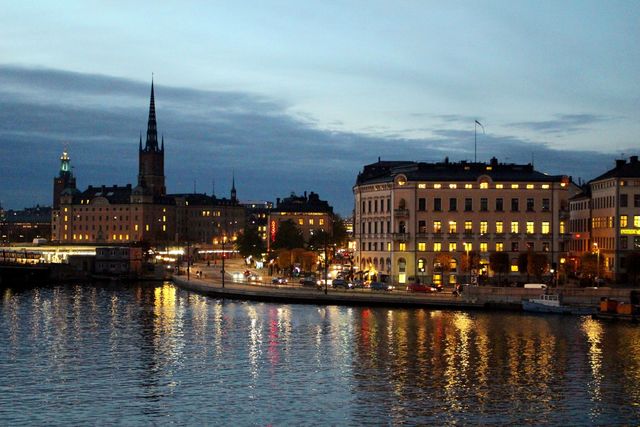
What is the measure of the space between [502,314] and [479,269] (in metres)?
21.6

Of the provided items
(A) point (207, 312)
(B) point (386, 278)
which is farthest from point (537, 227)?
(A) point (207, 312)

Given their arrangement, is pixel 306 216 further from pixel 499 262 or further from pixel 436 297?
pixel 436 297

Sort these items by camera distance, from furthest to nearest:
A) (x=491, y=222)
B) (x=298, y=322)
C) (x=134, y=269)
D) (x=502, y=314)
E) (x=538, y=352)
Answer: (x=134, y=269) < (x=491, y=222) < (x=502, y=314) < (x=298, y=322) < (x=538, y=352)

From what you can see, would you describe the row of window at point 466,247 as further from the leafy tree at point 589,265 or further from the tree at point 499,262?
the leafy tree at point 589,265

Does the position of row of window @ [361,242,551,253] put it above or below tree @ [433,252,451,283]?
above

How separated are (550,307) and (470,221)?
70.7 ft

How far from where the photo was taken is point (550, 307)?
2899 inches

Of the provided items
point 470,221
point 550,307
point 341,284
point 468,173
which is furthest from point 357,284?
point 550,307

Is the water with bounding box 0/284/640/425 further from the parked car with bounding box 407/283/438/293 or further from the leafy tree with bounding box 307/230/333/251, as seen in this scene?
the leafy tree with bounding box 307/230/333/251

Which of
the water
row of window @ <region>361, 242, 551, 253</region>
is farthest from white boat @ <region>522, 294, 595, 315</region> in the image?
row of window @ <region>361, 242, 551, 253</region>

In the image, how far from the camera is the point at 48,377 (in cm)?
4519

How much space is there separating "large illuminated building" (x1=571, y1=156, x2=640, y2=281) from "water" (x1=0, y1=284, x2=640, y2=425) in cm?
2267

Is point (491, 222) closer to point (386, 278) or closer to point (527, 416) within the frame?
point (386, 278)

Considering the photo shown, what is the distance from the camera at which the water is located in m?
38.1
